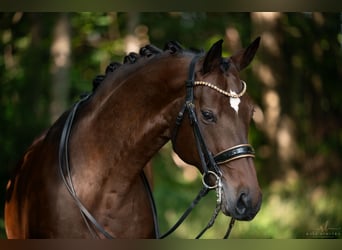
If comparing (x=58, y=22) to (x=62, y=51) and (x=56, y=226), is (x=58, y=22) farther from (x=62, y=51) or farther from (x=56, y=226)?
(x=56, y=226)

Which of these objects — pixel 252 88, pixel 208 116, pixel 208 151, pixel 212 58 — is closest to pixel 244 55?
pixel 212 58

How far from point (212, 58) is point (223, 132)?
1.12 ft

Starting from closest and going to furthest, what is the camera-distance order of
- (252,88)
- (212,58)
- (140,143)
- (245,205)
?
(245,205)
(212,58)
(140,143)
(252,88)

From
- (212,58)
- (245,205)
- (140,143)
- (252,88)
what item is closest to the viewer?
(245,205)

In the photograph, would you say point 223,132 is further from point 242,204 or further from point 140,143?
point 140,143

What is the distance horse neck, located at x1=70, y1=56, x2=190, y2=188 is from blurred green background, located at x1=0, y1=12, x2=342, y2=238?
11.5ft

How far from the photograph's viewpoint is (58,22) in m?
7.80

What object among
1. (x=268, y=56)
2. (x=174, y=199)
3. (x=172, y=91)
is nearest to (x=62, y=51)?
(x=174, y=199)

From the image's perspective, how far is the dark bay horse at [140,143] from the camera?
2662 millimetres

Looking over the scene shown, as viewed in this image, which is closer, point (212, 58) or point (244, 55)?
point (212, 58)

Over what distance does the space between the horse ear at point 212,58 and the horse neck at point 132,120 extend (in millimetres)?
114

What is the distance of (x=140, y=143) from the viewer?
2887 millimetres

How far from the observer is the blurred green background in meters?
→ 6.83

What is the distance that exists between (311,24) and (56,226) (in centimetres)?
622
